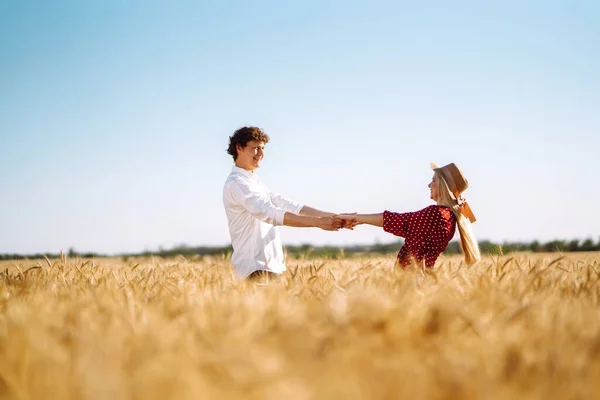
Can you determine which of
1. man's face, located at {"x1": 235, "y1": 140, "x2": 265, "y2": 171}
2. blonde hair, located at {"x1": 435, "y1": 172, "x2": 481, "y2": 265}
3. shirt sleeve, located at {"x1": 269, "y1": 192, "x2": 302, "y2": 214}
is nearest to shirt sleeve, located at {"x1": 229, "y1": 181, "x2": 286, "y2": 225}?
man's face, located at {"x1": 235, "y1": 140, "x2": 265, "y2": 171}

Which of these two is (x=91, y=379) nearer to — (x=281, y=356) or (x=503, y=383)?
(x=281, y=356)

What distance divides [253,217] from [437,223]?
177cm

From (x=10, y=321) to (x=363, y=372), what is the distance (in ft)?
4.06

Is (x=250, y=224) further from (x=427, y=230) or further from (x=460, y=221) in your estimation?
(x=460, y=221)

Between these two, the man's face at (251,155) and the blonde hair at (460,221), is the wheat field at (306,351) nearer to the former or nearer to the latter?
the blonde hair at (460,221)

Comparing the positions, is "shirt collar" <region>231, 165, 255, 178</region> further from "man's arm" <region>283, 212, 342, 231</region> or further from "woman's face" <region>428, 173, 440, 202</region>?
"woman's face" <region>428, 173, 440, 202</region>

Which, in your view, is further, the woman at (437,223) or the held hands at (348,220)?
the held hands at (348,220)

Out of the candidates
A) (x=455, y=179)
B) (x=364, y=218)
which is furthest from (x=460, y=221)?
(x=364, y=218)

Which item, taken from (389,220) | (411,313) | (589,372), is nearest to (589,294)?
(411,313)

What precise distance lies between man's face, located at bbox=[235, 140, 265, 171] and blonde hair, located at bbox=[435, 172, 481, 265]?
182cm

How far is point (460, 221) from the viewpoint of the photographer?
448 centimetres

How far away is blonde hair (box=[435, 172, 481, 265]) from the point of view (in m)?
4.51

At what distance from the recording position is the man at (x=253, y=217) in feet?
15.9

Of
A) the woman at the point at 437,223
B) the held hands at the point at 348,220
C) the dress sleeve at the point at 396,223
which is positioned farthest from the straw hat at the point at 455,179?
the held hands at the point at 348,220
